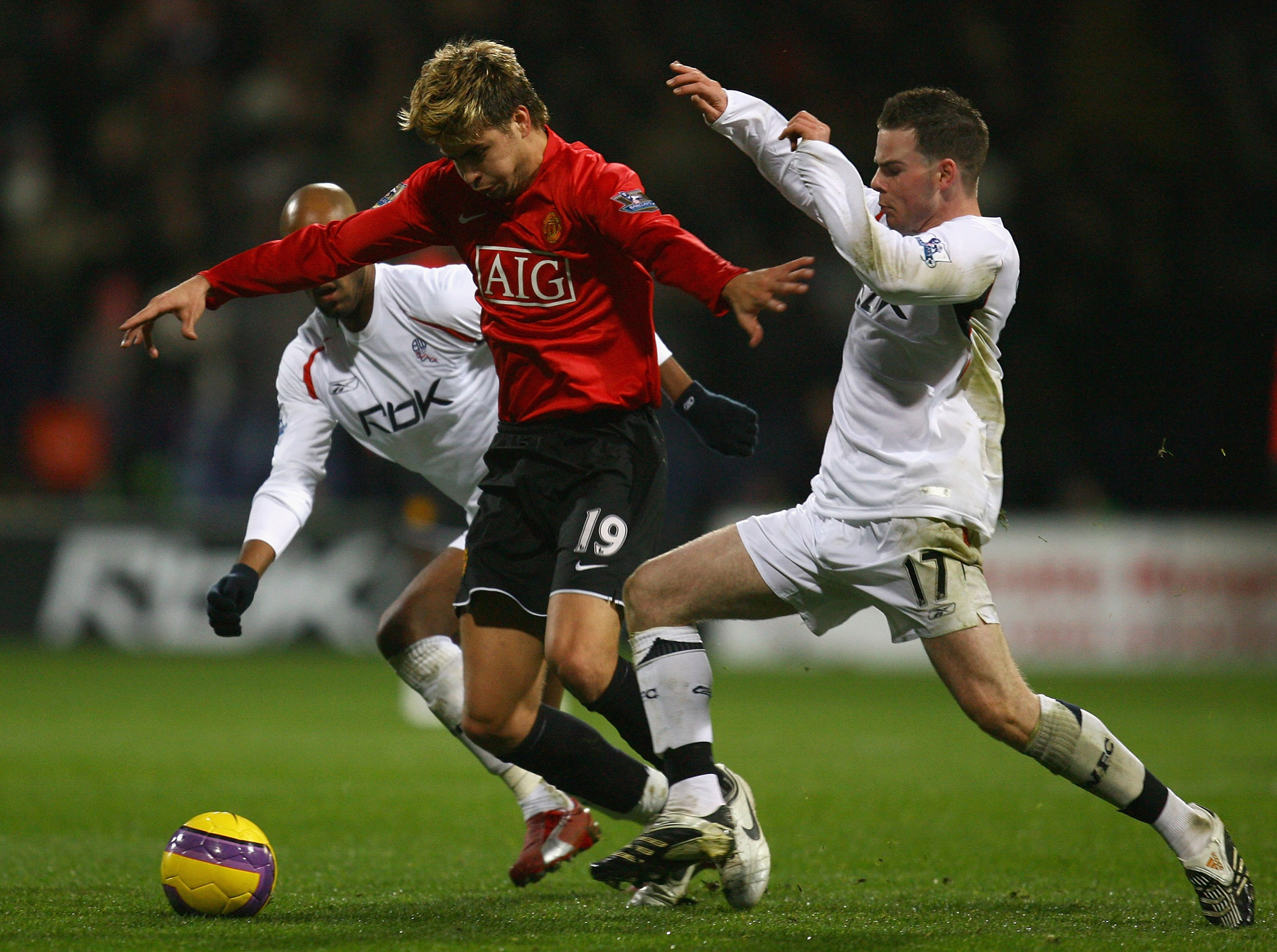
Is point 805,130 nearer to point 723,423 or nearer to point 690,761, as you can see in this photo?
point 723,423

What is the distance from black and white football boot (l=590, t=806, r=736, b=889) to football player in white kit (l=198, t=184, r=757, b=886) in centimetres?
125

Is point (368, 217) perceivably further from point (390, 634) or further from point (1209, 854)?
point (1209, 854)

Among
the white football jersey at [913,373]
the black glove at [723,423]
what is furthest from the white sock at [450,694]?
the white football jersey at [913,373]

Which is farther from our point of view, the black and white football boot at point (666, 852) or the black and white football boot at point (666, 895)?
the black and white football boot at point (666, 895)

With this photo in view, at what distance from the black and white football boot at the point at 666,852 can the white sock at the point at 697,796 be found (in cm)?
9

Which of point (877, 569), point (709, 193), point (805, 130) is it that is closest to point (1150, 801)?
point (877, 569)

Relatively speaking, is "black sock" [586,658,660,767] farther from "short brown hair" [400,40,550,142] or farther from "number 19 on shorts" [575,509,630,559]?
"short brown hair" [400,40,550,142]

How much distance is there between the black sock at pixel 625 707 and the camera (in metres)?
4.57

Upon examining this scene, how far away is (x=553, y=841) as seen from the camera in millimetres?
5078

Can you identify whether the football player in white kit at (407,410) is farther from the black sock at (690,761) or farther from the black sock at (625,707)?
the black sock at (690,761)

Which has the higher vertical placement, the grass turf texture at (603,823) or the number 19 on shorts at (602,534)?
the number 19 on shorts at (602,534)

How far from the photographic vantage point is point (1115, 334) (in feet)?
44.1

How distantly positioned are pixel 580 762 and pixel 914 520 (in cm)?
122

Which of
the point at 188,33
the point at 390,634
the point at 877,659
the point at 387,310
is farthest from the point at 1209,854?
the point at 188,33
